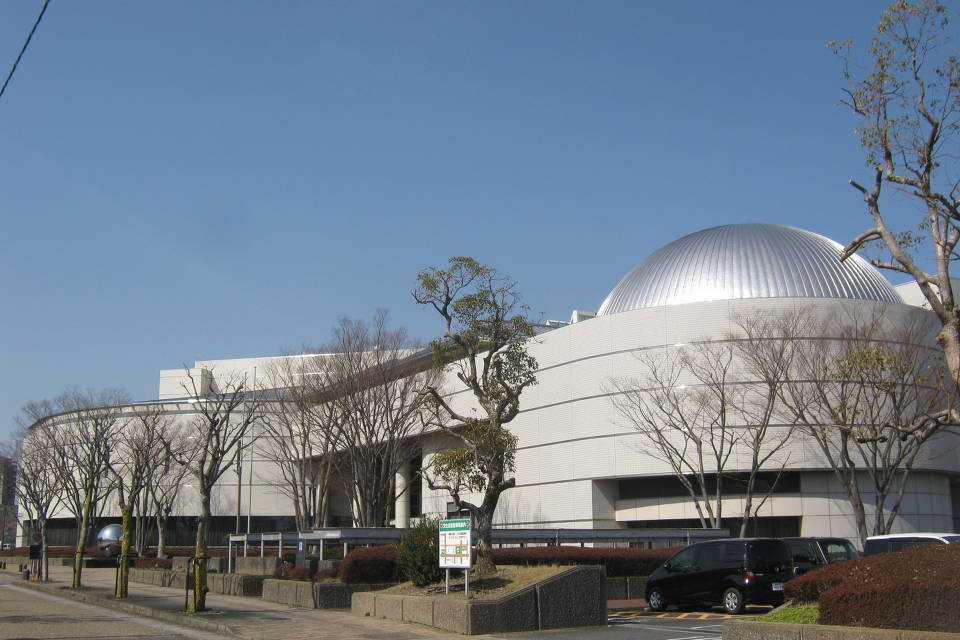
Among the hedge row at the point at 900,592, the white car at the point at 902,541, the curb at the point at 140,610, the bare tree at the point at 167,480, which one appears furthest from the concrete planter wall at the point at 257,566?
the hedge row at the point at 900,592

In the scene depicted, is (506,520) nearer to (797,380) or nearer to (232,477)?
(797,380)

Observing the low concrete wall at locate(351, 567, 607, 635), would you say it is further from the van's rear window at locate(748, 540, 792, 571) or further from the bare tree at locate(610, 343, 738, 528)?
the bare tree at locate(610, 343, 738, 528)

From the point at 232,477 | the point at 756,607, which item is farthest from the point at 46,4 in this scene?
the point at 232,477

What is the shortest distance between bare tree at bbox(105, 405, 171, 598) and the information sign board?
38.3 ft

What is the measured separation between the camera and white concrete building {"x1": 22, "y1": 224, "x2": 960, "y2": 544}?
44906 mm

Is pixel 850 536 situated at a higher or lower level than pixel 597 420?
lower

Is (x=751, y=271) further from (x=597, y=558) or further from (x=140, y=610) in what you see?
(x=140, y=610)

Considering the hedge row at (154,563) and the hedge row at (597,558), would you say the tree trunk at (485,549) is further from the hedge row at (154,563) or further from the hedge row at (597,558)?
the hedge row at (154,563)

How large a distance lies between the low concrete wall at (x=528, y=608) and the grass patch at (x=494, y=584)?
1.23 ft

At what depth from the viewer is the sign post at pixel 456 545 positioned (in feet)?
57.1

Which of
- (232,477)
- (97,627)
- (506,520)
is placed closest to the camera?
(97,627)

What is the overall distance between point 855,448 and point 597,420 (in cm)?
1332

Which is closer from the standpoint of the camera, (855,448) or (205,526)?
(205,526)

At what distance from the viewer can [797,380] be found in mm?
42844
